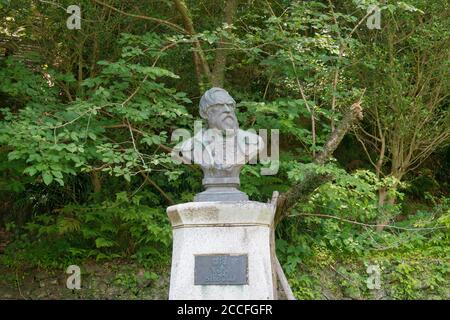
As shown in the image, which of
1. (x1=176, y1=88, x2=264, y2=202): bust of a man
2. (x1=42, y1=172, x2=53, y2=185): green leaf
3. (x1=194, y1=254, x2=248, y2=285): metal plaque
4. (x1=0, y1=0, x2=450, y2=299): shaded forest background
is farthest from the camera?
(x1=0, y1=0, x2=450, y2=299): shaded forest background

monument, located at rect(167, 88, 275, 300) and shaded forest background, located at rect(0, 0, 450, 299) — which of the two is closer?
monument, located at rect(167, 88, 275, 300)

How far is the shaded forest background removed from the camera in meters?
7.75

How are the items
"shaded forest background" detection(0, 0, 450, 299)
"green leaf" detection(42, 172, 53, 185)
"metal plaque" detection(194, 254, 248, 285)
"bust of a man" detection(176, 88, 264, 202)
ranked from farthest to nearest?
"shaded forest background" detection(0, 0, 450, 299)
"green leaf" detection(42, 172, 53, 185)
"bust of a man" detection(176, 88, 264, 202)
"metal plaque" detection(194, 254, 248, 285)

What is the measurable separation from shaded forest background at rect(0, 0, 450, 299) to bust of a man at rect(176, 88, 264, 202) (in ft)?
4.67

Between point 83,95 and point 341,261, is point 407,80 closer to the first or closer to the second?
point 341,261

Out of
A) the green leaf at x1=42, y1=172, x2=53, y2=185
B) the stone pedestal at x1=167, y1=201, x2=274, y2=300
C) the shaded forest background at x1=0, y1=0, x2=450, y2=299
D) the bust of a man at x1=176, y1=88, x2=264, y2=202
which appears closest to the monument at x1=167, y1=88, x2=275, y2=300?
the stone pedestal at x1=167, y1=201, x2=274, y2=300

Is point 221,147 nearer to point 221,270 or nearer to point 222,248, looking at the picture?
point 222,248

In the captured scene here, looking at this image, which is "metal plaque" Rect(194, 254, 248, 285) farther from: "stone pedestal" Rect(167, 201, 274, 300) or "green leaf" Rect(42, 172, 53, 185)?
"green leaf" Rect(42, 172, 53, 185)

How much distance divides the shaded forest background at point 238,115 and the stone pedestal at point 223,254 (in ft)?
5.78

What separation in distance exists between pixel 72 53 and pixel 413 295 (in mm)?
5043

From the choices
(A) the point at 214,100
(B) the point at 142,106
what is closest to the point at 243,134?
(A) the point at 214,100

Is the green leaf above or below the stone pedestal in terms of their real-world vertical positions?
above

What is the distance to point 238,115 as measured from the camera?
820 centimetres

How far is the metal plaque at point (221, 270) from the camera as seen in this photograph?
545cm
